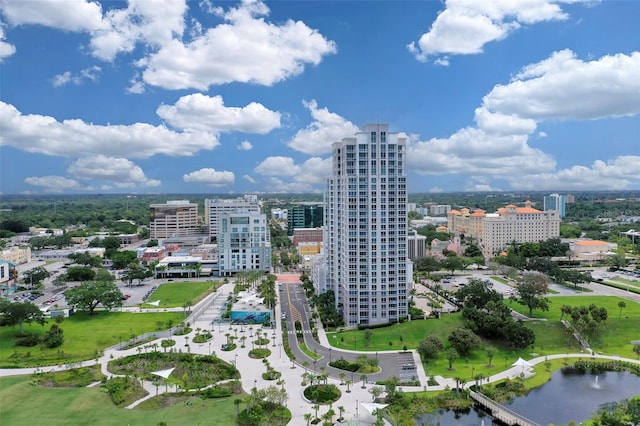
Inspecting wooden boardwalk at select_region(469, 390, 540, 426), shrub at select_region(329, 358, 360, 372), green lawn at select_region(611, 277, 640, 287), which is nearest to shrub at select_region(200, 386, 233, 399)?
shrub at select_region(329, 358, 360, 372)

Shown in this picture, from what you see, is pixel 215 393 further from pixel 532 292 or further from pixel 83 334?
pixel 532 292

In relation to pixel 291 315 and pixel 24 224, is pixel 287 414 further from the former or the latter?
pixel 24 224

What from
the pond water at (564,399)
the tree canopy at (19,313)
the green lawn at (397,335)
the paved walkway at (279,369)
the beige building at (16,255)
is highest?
the beige building at (16,255)

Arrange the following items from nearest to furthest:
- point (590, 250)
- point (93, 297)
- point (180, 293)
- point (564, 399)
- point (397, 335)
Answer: point (564, 399)
point (397, 335)
point (93, 297)
point (180, 293)
point (590, 250)

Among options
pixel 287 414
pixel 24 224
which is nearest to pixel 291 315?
pixel 287 414

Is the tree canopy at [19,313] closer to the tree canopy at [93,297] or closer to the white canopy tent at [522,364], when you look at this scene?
the tree canopy at [93,297]

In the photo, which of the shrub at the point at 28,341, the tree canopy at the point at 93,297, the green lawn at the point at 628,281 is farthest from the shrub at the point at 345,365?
the green lawn at the point at 628,281

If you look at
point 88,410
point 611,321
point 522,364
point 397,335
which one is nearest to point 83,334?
point 88,410
